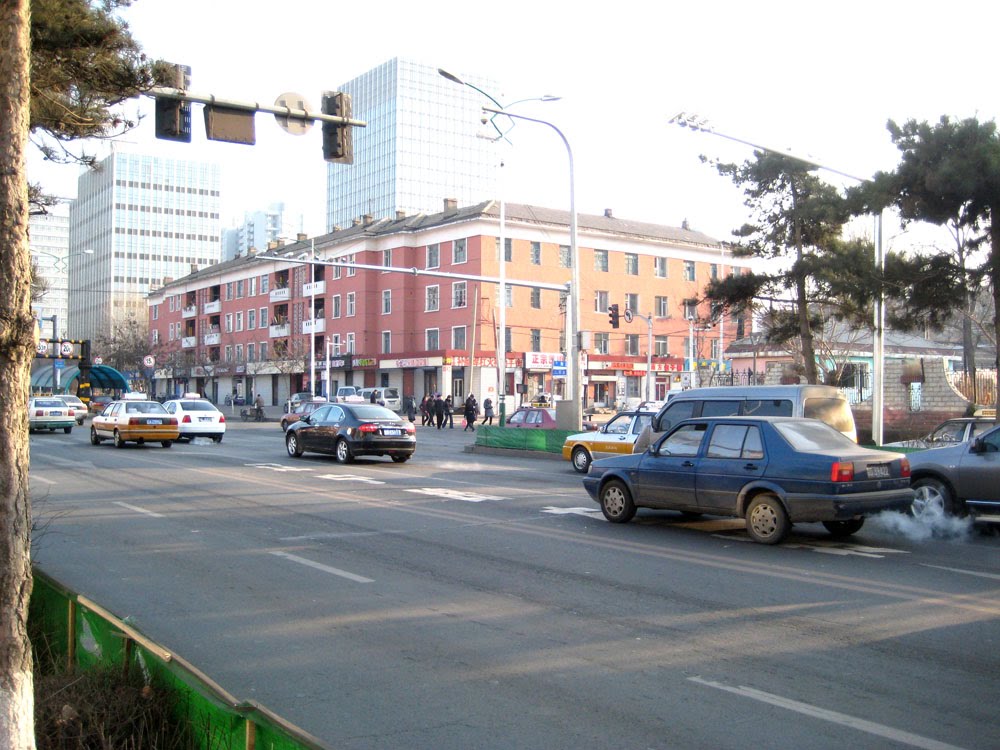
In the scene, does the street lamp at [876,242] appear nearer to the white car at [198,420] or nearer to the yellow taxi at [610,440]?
the yellow taxi at [610,440]

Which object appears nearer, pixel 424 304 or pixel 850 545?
pixel 850 545

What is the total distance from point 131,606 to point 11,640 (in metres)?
4.71

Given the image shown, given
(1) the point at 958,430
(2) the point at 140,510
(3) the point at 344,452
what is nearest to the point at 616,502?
(1) the point at 958,430

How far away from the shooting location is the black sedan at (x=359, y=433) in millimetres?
22828

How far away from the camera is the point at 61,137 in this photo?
10.0 metres

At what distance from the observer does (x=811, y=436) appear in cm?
1136

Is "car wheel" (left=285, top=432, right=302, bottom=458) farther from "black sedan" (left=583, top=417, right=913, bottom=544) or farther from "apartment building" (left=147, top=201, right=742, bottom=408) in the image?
"apartment building" (left=147, top=201, right=742, bottom=408)

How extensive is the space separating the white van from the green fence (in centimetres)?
1150

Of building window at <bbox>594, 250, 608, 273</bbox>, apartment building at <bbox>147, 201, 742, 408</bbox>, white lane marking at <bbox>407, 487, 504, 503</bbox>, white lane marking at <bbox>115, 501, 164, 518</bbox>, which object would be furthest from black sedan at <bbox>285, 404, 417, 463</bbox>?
building window at <bbox>594, 250, 608, 273</bbox>

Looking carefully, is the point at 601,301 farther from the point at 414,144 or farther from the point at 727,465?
the point at 414,144

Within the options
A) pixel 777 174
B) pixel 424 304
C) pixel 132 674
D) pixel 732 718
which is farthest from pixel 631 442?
pixel 424 304

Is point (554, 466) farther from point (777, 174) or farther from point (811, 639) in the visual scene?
point (811, 639)

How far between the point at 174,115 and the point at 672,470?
7734 millimetres

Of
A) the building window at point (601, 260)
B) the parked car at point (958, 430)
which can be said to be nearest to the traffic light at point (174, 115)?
the parked car at point (958, 430)
